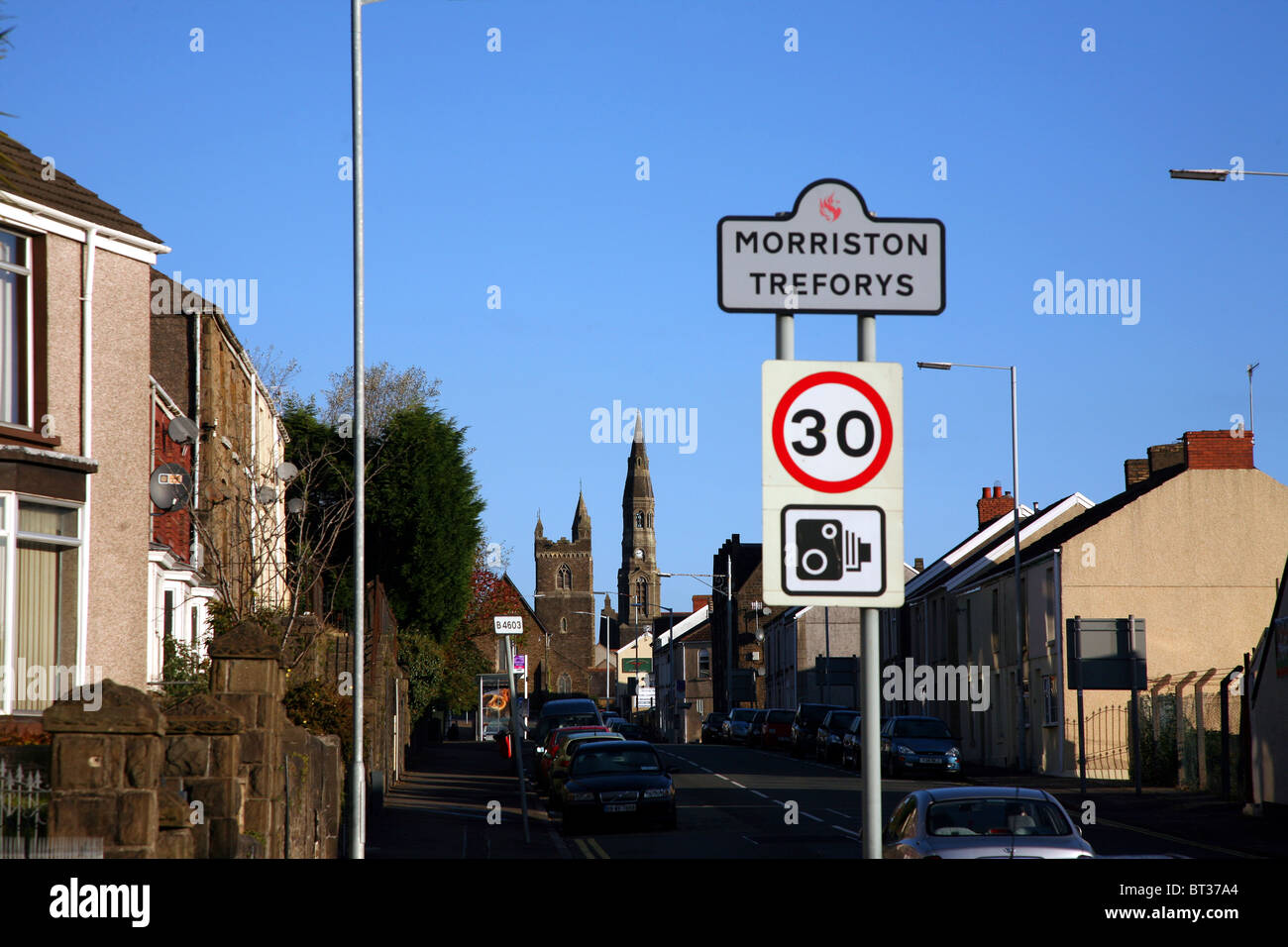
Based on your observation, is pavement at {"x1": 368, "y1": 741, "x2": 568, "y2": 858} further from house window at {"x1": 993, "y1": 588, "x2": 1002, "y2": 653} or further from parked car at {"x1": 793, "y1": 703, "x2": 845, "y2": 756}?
house window at {"x1": 993, "y1": 588, "x2": 1002, "y2": 653}

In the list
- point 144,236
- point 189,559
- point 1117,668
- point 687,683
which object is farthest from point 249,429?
point 687,683

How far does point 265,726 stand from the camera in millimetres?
13805

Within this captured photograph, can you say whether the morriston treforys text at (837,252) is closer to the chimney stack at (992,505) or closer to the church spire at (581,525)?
the chimney stack at (992,505)

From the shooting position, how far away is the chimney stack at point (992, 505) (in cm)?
6372

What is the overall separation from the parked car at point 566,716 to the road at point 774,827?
4.73 meters

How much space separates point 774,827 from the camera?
23.8 metres

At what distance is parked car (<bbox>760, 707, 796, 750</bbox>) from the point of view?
55.8 meters

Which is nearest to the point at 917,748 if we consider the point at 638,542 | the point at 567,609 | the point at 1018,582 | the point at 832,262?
the point at 1018,582

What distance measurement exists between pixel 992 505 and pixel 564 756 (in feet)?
122

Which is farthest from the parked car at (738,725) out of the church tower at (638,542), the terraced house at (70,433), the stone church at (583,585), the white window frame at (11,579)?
the church tower at (638,542)

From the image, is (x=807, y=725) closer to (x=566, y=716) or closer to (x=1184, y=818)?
(x=566, y=716)
